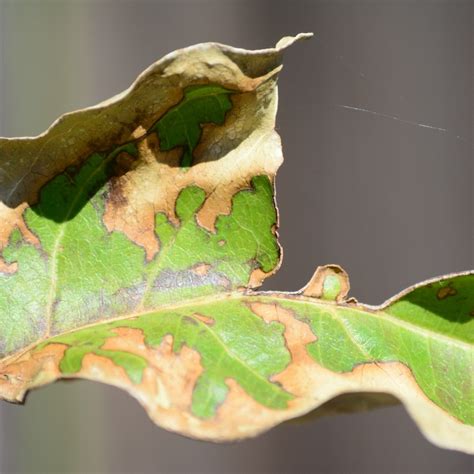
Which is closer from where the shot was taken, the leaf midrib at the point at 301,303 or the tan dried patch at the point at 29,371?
the tan dried patch at the point at 29,371

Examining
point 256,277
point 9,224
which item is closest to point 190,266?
point 256,277

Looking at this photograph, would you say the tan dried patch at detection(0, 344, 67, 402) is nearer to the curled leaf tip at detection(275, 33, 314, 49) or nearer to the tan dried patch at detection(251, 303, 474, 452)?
the tan dried patch at detection(251, 303, 474, 452)

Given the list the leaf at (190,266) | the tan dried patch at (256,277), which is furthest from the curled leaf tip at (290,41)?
the tan dried patch at (256,277)

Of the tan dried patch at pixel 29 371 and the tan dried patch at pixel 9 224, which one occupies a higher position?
the tan dried patch at pixel 9 224

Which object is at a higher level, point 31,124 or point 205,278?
point 205,278

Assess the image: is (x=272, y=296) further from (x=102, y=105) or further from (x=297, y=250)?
(x=297, y=250)

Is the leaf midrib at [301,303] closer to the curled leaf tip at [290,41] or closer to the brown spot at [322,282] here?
the brown spot at [322,282]

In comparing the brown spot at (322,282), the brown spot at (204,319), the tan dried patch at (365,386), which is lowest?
the tan dried patch at (365,386)

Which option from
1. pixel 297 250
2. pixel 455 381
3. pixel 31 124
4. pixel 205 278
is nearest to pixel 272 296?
pixel 205 278
